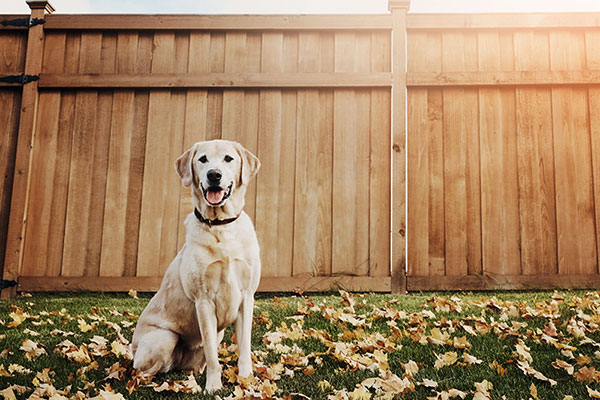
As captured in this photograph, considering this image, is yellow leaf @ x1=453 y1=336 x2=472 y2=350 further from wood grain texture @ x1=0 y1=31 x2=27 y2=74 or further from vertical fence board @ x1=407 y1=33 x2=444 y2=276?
wood grain texture @ x1=0 y1=31 x2=27 y2=74

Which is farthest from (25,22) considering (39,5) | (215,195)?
(215,195)

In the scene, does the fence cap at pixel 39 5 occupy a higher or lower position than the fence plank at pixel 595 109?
higher

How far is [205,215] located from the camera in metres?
2.60

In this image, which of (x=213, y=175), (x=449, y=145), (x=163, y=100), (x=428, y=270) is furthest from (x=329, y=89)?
(x=213, y=175)

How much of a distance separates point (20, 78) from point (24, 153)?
84 cm

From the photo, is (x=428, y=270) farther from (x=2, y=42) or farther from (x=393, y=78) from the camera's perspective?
(x=2, y=42)

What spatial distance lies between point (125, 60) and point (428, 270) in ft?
12.6

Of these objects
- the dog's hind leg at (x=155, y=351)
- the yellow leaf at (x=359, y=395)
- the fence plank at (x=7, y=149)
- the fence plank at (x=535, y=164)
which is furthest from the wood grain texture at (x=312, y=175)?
the fence plank at (x=7, y=149)

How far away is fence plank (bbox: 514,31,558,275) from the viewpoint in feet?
16.6

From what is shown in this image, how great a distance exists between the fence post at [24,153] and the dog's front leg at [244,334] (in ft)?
12.2

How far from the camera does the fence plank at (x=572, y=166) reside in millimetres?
5023

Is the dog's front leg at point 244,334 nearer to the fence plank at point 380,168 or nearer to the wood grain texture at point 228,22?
the fence plank at point 380,168

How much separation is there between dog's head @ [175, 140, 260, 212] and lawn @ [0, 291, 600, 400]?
34.4 inches

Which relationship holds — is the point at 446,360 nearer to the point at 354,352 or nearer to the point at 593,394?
the point at 354,352
